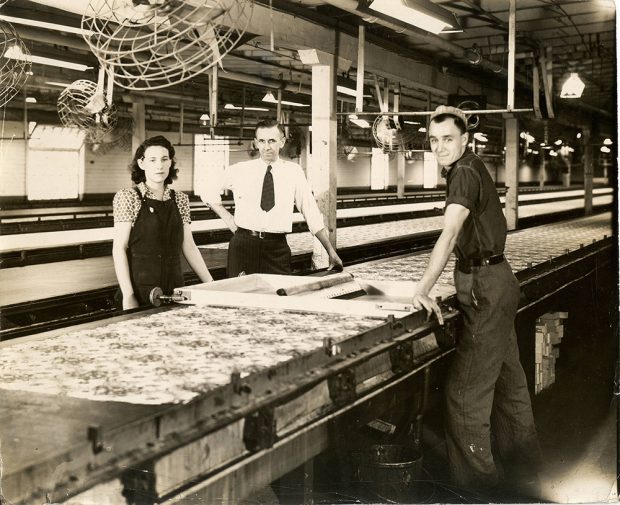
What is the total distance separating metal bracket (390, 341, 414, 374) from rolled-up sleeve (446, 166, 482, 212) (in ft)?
1.96

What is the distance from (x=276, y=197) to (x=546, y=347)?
2138 millimetres

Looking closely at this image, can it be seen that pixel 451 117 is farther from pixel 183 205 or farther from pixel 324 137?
pixel 324 137

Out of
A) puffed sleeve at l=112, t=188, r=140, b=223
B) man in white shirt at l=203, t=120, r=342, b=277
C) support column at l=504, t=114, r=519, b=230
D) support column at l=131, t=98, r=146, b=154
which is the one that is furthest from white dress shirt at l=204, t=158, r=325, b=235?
support column at l=131, t=98, r=146, b=154

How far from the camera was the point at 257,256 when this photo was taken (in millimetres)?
3846

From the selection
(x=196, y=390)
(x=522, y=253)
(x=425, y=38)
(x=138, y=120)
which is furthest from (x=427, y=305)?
(x=138, y=120)

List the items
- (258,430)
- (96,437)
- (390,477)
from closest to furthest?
(96,437) → (258,430) → (390,477)

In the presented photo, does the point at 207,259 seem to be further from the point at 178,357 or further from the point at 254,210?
the point at 178,357

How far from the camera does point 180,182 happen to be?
1900 cm

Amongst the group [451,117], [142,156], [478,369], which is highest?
[451,117]

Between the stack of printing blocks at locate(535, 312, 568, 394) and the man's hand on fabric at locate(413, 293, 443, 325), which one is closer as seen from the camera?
the man's hand on fabric at locate(413, 293, 443, 325)

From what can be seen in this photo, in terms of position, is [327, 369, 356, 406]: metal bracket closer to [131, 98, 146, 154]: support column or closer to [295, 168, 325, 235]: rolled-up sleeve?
[295, 168, 325, 235]: rolled-up sleeve

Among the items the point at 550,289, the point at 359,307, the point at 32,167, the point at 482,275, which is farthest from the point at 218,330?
the point at 32,167

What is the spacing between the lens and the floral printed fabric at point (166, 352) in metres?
1.71

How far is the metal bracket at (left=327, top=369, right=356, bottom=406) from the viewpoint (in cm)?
198
